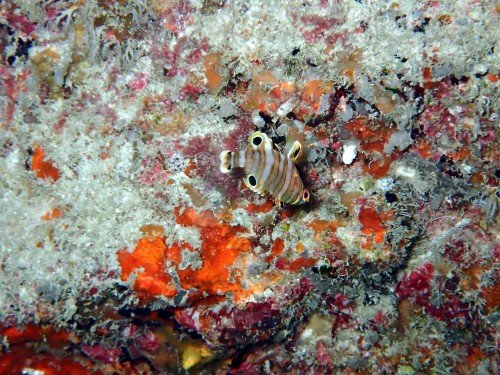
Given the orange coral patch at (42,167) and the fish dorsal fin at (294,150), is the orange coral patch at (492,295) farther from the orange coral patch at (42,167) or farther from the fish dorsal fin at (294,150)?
the orange coral patch at (42,167)

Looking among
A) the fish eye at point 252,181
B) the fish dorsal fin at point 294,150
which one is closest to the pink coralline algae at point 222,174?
the fish dorsal fin at point 294,150

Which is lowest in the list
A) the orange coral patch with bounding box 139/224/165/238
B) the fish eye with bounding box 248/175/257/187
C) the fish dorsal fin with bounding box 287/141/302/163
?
the orange coral patch with bounding box 139/224/165/238

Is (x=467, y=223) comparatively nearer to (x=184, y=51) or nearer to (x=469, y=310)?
(x=469, y=310)

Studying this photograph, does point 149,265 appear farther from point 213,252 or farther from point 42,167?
point 42,167

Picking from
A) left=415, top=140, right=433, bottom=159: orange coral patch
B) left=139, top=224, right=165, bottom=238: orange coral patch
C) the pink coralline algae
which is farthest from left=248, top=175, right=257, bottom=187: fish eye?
left=415, top=140, right=433, bottom=159: orange coral patch

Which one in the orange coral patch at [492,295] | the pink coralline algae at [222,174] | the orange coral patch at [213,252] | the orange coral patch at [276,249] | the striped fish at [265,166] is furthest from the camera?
the orange coral patch at [492,295]

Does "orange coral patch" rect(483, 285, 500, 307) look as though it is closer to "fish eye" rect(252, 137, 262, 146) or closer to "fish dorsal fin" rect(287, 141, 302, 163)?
"fish dorsal fin" rect(287, 141, 302, 163)
